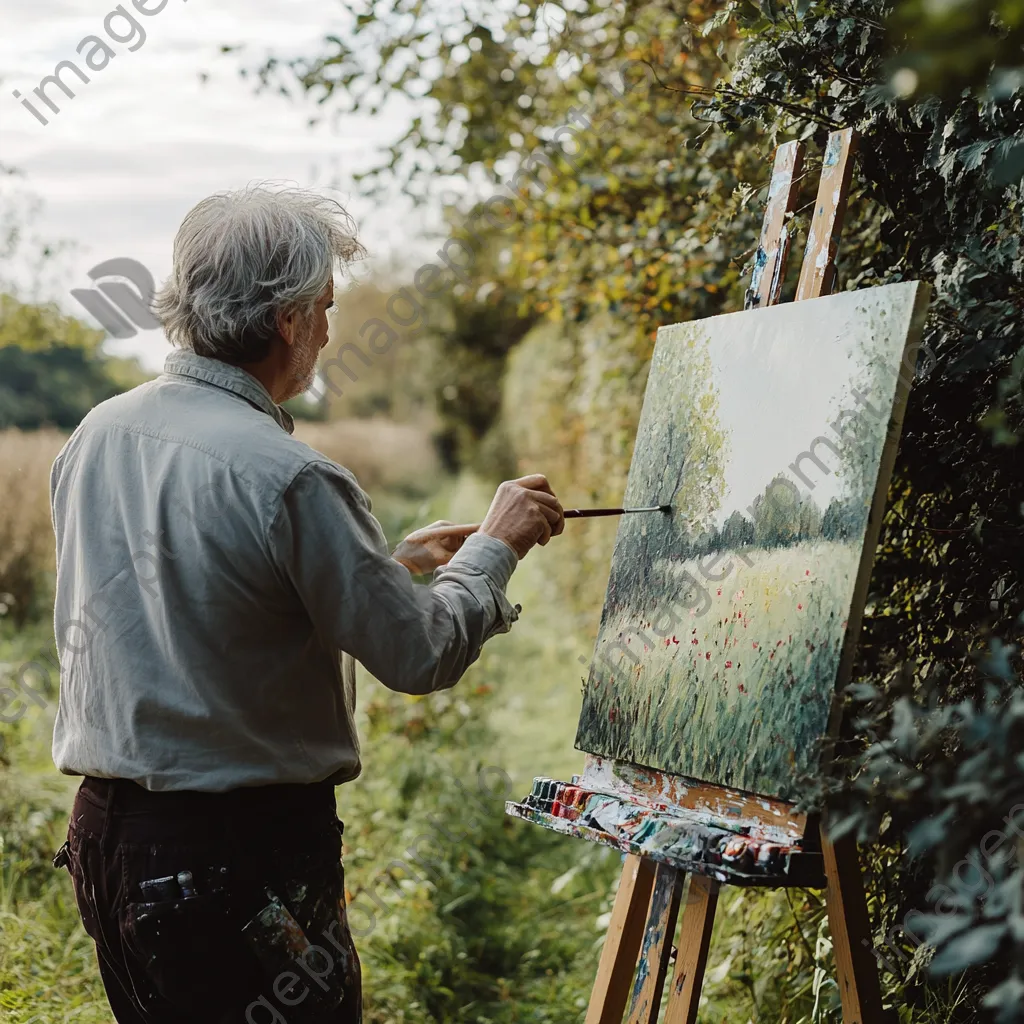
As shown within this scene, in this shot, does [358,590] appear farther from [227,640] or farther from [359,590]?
[227,640]

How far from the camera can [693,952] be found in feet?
5.52

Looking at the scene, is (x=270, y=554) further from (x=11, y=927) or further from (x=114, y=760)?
(x=11, y=927)

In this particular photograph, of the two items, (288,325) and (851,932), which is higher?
(288,325)

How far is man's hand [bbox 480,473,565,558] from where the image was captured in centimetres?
179

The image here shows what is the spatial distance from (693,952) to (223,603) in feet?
3.03

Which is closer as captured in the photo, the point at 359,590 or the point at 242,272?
the point at 359,590

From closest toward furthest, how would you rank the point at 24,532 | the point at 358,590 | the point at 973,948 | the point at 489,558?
the point at 973,948 < the point at 358,590 < the point at 489,558 < the point at 24,532

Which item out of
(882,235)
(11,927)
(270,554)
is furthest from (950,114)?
(11,927)

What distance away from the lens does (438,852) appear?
12.2 ft

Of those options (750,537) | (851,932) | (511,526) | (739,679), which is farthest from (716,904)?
(511,526)

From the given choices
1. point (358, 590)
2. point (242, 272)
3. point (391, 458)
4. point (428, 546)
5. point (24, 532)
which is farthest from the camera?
point (391, 458)

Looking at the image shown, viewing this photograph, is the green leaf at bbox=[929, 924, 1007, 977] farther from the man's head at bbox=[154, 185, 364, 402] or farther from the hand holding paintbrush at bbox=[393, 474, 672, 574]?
the man's head at bbox=[154, 185, 364, 402]

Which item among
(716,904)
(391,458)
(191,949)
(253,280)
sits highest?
(391,458)

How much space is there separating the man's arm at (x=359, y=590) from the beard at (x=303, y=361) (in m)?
0.28
